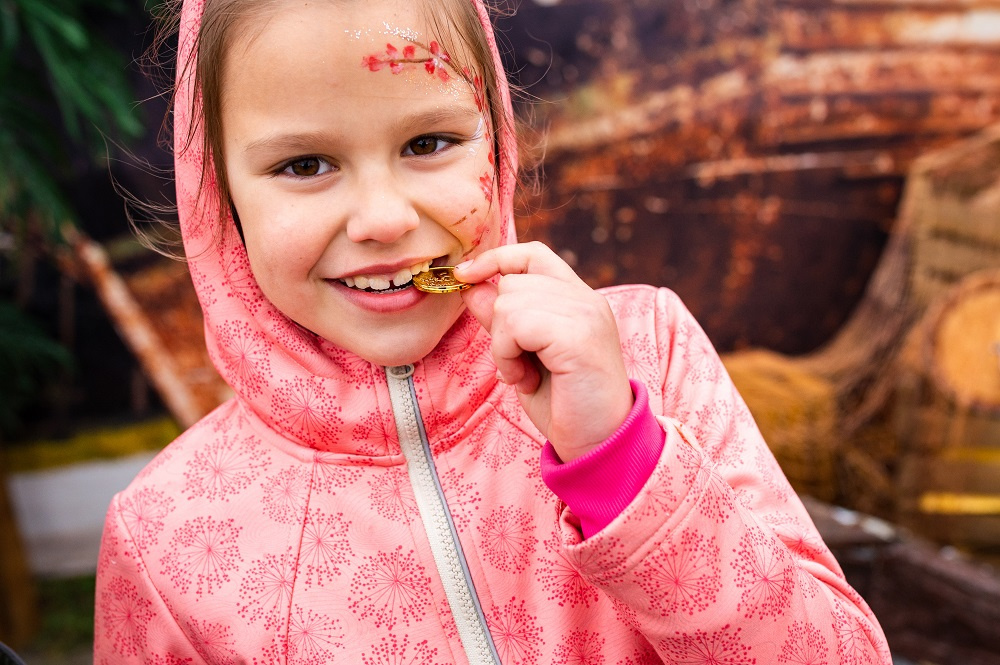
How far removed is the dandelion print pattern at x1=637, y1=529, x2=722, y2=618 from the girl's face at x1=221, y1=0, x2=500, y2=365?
365mm

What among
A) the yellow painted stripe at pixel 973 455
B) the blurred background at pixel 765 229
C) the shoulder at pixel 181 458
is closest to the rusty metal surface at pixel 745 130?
the blurred background at pixel 765 229

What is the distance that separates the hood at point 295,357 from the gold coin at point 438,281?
0.13 m

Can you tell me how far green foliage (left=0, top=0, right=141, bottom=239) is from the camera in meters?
2.16

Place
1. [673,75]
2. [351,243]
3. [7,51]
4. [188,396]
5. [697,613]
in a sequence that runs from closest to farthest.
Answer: [697,613], [351,243], [7,51], [673,75], [188,396]

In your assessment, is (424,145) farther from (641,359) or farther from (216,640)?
(216,640)

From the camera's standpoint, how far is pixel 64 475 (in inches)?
125

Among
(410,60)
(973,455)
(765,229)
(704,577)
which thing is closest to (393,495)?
(704,577)

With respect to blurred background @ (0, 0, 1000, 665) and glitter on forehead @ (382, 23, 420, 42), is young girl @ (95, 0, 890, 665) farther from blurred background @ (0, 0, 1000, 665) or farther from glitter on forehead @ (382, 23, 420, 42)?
blurred background @ (0, 0, 1000, 665)

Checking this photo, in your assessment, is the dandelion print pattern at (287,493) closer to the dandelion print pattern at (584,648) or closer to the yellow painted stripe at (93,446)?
the dandelion print pattern at (584,648)

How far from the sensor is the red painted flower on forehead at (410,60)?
0.88 metres

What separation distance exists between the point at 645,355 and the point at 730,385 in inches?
4.6

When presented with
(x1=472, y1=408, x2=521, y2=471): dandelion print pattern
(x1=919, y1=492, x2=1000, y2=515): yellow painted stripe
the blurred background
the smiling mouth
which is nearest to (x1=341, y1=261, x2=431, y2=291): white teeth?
the smiling mouth

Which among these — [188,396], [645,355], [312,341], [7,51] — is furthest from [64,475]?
[645,355]

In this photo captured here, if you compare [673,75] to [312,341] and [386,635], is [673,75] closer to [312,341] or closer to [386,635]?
[312,341]
